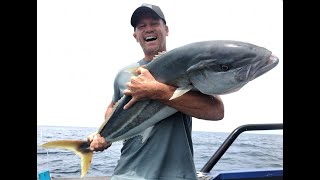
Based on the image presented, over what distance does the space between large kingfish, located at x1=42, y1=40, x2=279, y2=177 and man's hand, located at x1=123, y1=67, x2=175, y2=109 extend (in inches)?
2.3

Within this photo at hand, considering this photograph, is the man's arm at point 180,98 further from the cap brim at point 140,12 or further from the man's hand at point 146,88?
the cap brim at point 140,12

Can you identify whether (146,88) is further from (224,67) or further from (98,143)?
(98,143)

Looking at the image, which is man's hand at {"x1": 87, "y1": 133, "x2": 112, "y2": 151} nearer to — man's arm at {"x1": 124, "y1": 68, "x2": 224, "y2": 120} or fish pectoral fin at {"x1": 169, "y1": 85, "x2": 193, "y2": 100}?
man's arm at {"x1": 124, "y1": 68, "x2": 224, "y2": 120}

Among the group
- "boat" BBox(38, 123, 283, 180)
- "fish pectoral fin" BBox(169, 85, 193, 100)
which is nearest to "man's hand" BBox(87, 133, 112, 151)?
"fish pectoral fin" BBox(169, 85, 193, 100)

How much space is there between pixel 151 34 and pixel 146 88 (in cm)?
48

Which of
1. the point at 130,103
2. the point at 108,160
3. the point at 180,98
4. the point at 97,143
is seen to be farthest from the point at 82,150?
the point at 108,160

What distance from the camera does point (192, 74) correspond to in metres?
2.22

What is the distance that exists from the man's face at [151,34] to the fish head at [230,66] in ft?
1.43

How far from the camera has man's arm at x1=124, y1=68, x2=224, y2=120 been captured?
7.36 ft

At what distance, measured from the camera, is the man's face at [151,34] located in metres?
2.51

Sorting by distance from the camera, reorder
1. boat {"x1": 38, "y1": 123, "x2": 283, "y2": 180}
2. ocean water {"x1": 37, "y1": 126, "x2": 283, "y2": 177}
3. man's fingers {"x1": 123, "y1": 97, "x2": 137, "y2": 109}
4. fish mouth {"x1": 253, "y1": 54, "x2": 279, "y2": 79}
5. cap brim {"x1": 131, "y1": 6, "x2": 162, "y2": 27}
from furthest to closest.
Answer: ocean water {"x1": 37, "y1": 126, "x2": 283, "y2": 177}, boat {"x1": 38, "y1": 123, "x2": 283, "y2": 180}, cap brim {"x1": 131, "y1": 6, "x2": 162, "y2": 27}, man's fingers {"x1": 123, "y1": 97, "x2": 137, "y2": 109}, fish mouth {"x1": 253, "y1": 54, "x2": 279, "y2": 79}
